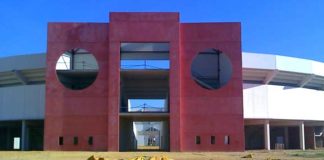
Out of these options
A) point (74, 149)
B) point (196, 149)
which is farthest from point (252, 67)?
point (74, 149)

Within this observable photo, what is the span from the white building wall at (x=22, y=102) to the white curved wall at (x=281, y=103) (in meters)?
24.7

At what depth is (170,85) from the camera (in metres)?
54.9

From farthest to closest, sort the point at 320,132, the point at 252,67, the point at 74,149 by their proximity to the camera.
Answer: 1. the point at 320,132
2. the point at 252,67
3. the point at 74,149

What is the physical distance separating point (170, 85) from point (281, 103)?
16.6m

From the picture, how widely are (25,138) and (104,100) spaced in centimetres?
1467

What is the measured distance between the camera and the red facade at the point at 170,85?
54969 mm

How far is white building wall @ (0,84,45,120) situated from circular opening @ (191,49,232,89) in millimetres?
18570

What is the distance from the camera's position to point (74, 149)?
54.7 meters

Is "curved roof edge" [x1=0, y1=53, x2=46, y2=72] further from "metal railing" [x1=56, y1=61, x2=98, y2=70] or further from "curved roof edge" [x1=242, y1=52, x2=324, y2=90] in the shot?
"curved roof edge" [x1=242, y1=52, x2=324, y2=90]

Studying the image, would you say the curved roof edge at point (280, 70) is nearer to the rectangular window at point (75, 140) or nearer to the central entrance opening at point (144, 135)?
the central entrance opening at point (144, 135)

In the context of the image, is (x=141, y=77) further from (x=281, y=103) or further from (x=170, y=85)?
(x=281, y=103)

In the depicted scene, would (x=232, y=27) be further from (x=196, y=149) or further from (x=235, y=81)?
(x=196, y=149)

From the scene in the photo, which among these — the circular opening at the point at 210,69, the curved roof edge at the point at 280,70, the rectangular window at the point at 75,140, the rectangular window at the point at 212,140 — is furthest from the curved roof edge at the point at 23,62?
the curved roof edge at the point at 280,70

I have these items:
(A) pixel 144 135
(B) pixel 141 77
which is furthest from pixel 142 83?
(A) pixel 144 135
